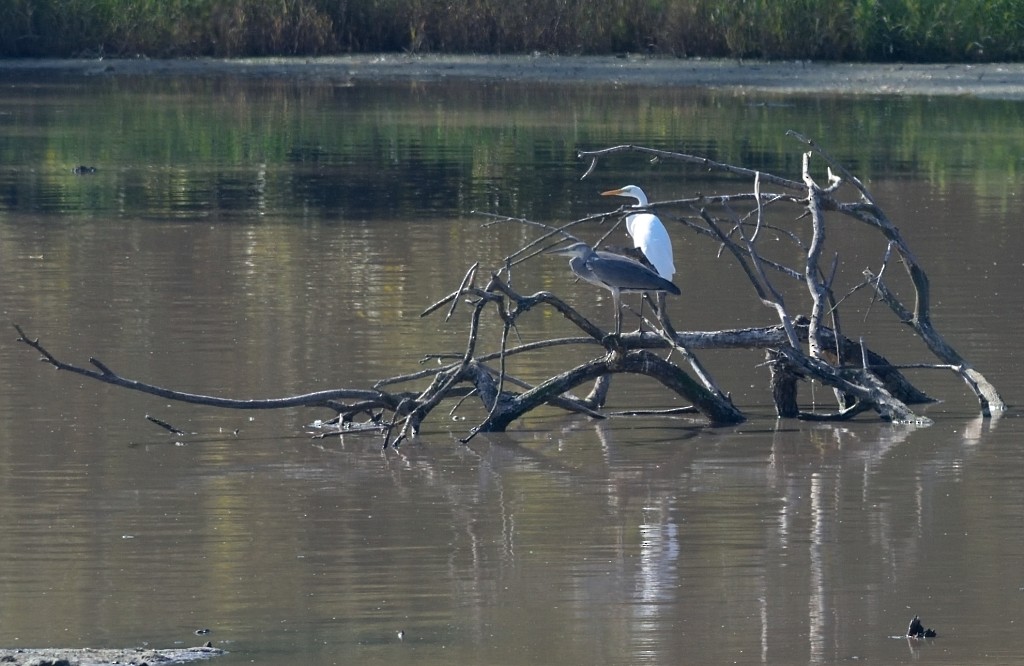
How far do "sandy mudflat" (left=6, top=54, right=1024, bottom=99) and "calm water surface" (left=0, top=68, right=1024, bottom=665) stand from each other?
16258mm

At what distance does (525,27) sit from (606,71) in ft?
8.58

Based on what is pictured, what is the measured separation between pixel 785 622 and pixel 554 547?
117cm

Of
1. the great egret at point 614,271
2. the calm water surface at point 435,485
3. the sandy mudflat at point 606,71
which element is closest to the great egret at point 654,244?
the calm water surface at point 435,485

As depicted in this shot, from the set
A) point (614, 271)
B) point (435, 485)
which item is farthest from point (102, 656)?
point (614, 271)

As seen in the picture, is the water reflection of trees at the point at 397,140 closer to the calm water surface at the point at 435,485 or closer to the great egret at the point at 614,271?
the calm water surface at the point at 435,485

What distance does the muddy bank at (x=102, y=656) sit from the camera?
19.6ft

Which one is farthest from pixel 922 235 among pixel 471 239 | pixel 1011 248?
pixel 471 239

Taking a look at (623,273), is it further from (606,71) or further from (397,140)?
(606,71)

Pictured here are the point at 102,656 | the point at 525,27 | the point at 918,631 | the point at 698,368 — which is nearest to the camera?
the point at 102,656

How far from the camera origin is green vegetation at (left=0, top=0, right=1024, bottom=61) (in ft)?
121

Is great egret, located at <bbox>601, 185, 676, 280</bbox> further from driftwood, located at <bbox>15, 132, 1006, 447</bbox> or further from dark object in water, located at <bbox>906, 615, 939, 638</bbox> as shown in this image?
dark object in water, located at <bbox>906, 615, 939, 638</bbox>

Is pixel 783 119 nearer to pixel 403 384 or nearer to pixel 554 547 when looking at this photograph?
pixel 403 384

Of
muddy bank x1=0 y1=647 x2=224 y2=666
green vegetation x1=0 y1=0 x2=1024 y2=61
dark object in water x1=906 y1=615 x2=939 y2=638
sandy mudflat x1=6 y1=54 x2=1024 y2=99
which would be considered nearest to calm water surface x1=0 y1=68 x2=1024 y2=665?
dark object in water x1=906 y1=615 x2=939 y2=638

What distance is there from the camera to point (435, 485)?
8.61 metres
